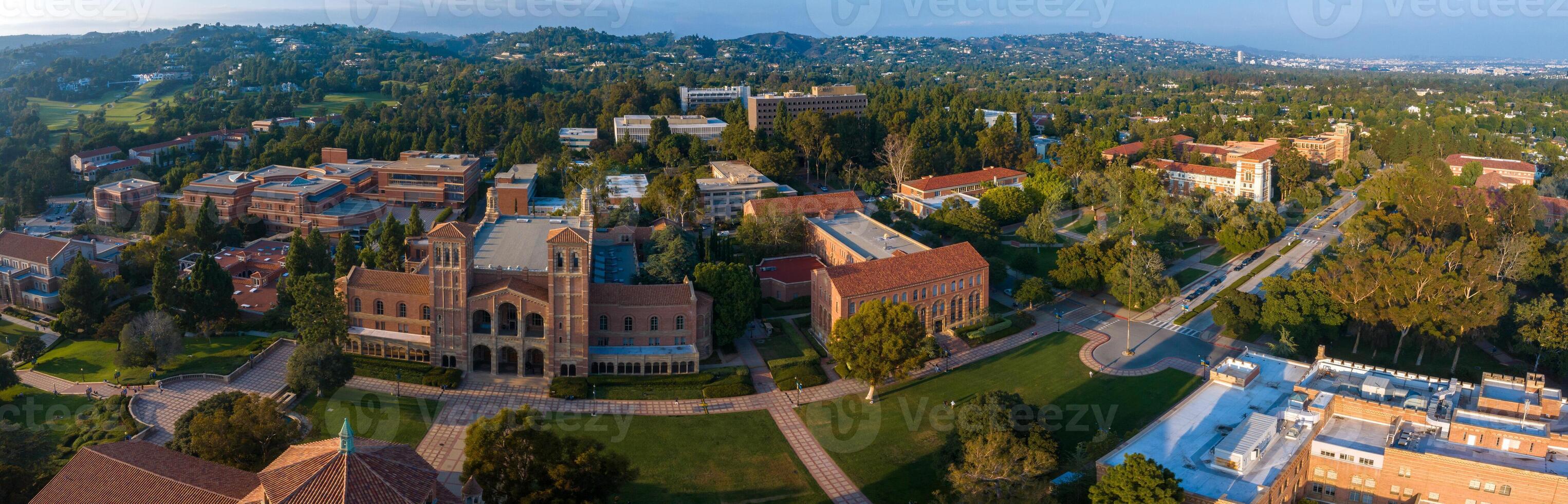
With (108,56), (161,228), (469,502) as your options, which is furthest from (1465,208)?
(108,56)

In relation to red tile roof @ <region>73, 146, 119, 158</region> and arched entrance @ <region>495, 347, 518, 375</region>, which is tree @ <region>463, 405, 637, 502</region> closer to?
arched entrance @ <region>495, 347, 518, 375</region>

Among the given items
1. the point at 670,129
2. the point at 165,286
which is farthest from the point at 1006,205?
the point at 165,286

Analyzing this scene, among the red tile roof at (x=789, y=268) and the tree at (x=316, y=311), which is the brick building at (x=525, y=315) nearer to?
the tree at (x=316, y=311)

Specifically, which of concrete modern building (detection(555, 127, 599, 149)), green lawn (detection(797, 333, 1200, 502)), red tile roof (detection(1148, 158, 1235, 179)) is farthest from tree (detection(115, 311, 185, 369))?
red tile roof (detection(1148, 158, 1235, 179))

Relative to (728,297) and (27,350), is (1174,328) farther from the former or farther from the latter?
(27,350)

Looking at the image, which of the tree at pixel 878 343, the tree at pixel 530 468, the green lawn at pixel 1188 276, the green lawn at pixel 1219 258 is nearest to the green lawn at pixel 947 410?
the tree at pixel 878 343

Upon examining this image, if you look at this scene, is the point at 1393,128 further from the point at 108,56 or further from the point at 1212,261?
the point at 108,56
